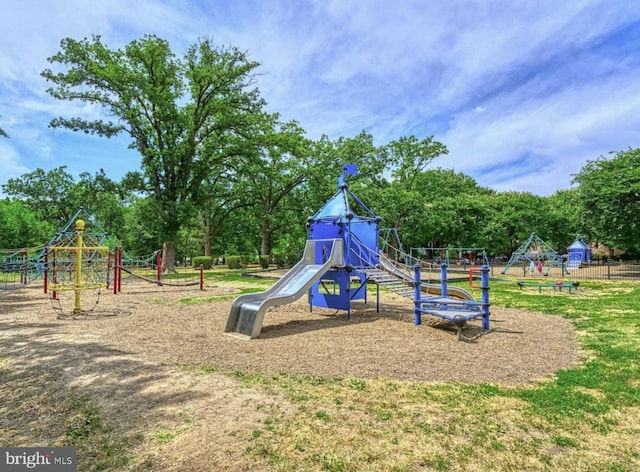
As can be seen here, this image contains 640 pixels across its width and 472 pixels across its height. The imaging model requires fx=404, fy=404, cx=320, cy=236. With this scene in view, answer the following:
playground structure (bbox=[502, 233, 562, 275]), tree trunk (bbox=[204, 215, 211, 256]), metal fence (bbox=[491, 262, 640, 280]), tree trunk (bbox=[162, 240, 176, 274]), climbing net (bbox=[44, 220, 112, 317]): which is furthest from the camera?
tree trunk (bbox=[204, 215, 211, 256])

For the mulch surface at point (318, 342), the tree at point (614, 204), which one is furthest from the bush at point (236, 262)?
the tree at point (614, 204)

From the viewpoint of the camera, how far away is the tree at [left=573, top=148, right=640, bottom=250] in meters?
25.3

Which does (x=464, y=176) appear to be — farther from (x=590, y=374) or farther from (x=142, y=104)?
(x=590, y=374)

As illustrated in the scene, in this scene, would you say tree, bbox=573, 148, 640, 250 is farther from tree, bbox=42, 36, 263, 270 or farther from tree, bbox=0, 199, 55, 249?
tree, bbox=0, 199, 55, 249

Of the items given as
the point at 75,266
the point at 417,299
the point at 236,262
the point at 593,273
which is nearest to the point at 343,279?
the point at 417,299

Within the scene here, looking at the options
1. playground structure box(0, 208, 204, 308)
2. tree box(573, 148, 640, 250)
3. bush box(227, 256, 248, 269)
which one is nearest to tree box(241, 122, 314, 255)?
bush box(227, 256, 248, 269)

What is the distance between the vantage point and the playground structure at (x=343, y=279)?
893 centimetres

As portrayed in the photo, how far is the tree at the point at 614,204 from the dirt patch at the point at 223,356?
19.3 m

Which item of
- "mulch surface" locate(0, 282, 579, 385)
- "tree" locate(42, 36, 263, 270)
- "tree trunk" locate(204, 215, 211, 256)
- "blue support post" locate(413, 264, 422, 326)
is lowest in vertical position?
"mulch surface" locate(0, 282, 579, 385)

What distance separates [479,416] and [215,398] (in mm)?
2950

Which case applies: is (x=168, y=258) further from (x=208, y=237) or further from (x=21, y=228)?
(x=21, y=228)

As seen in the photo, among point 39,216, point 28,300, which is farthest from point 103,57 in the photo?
point 28,300

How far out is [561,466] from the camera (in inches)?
130

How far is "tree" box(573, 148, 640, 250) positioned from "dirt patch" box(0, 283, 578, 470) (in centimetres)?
1928
